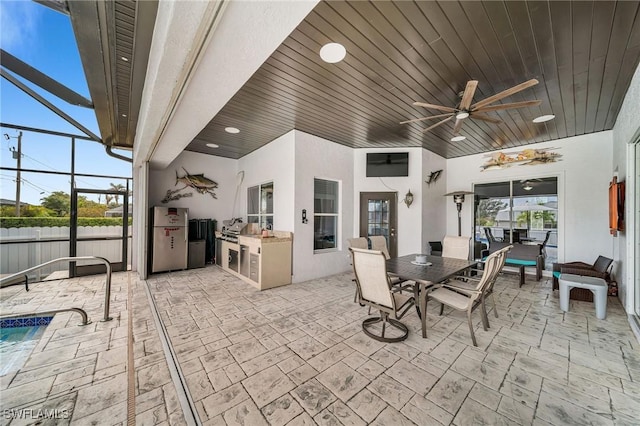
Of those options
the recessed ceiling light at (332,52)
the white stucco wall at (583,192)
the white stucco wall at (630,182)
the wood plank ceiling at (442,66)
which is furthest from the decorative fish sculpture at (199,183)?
the white stucco wall at (583,192)

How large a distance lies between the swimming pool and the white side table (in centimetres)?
630

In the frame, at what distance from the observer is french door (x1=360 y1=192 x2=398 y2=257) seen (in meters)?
5.74

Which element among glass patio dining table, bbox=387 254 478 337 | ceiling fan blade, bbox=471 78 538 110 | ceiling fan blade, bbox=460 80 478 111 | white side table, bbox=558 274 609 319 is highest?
ceiling fan blade, bbox=460 80 478 111

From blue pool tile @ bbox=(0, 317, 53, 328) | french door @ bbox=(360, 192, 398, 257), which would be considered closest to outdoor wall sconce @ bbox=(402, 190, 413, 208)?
french door @ bbox=(360, 192, 398, 257)

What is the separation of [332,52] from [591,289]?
451 cm

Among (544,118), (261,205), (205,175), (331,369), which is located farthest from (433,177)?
(205,175)

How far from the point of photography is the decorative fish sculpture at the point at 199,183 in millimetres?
5914

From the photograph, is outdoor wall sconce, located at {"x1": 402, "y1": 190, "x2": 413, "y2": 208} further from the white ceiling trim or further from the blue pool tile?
the blue pool tile

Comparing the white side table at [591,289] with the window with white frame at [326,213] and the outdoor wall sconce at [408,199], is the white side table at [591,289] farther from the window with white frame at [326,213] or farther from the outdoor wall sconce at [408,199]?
the window with white frame at [326,213]

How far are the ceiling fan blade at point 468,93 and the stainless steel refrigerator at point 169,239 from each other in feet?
18.9

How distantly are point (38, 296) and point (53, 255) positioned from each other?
1.62 m

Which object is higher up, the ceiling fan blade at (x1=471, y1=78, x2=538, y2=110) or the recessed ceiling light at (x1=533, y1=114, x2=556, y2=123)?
the recessed ceiling light at (x1=533, y1=114, x2=556, y2=123)

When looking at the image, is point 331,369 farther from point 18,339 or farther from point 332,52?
point 18,339

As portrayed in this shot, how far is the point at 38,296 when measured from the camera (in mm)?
3703
